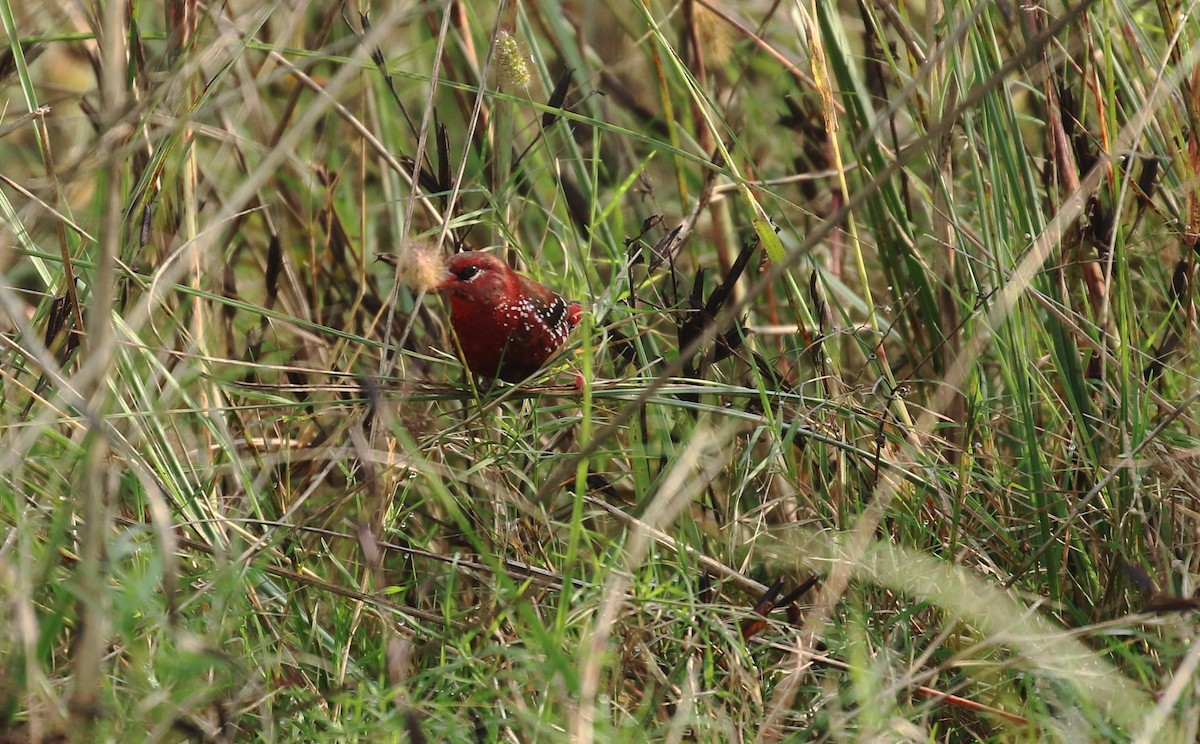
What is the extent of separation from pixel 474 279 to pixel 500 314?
0.11m

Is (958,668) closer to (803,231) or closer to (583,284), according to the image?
(583,284)

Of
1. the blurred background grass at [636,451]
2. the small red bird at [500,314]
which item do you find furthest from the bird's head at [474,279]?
the blurred background grass at [636,451]

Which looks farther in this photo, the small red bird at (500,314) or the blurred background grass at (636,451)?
the small red bird at (500,314)

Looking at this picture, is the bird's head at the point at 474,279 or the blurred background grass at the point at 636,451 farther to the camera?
the bird's head at the point at 474,279

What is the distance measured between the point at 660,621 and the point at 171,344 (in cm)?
139

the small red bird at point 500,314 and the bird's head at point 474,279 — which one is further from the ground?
the bird's head at point 474,279

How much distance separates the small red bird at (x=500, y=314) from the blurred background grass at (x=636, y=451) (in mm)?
84

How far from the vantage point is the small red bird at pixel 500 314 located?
8.56ft

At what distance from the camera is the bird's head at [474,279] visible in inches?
104

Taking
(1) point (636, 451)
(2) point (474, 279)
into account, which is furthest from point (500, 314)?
(1) point (636, 451)

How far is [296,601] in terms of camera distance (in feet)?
7.01

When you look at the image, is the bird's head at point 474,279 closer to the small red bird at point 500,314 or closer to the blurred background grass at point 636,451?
the small red bird at point 500,314

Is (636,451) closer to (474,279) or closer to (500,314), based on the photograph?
(500,314)

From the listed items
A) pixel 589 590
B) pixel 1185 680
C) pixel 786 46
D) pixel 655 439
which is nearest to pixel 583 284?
pixel 655 439
